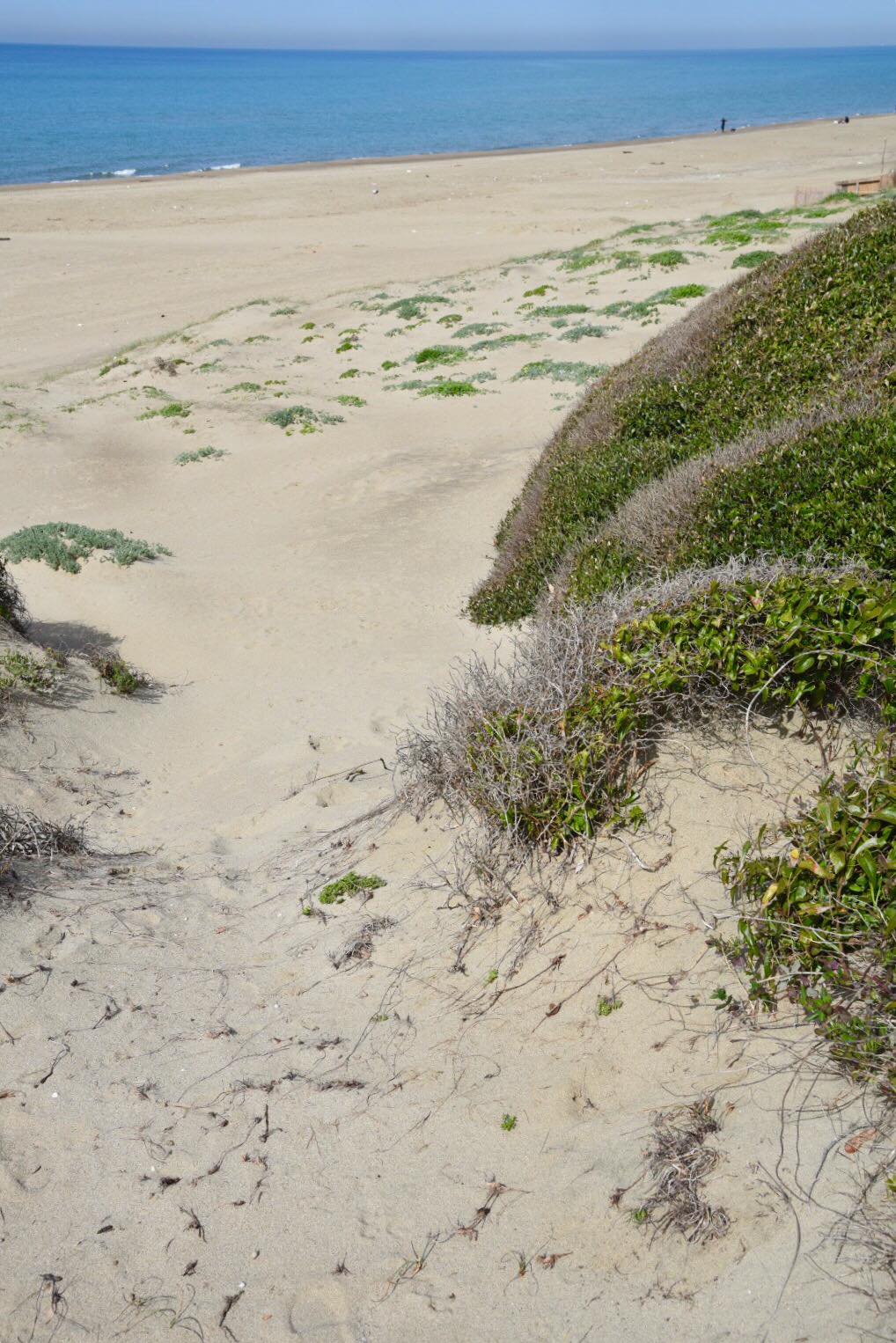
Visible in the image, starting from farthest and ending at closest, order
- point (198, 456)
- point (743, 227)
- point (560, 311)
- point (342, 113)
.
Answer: point (342, 113) → point (743, 227) → point (560, 311) → point (198, 456)

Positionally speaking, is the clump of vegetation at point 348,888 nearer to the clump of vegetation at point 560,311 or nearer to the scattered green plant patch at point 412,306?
the clump of vegetation at point 560,311

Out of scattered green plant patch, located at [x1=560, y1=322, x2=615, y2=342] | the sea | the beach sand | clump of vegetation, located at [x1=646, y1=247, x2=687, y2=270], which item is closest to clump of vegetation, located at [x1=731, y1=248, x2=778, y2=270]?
clump of vegetation, located at [x1=646, y1=247, x2=687, y2=270]

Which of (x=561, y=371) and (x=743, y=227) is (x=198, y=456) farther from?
(x=743, y=227)

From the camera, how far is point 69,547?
1114 centimetres

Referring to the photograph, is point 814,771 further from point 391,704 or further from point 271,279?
point 271,279

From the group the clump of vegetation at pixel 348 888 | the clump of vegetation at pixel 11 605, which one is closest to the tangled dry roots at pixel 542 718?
the clump of vegetation at pixel 348 888

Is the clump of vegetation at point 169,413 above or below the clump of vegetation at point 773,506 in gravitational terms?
below

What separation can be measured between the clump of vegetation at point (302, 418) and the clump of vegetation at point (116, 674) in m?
7.85

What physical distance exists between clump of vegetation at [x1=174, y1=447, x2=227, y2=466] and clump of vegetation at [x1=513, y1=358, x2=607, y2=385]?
202 inches

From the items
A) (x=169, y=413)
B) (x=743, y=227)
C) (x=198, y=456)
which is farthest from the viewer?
(x=743, y=227)

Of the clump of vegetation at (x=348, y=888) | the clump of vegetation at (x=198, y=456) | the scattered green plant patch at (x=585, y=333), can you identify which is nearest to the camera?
the clump of vegetation at (x=348, y=888)

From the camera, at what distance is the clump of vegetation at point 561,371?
16062mm

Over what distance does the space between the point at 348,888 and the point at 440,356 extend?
50.2ft

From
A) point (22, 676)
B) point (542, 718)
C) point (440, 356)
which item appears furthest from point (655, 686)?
point (440, 356)
